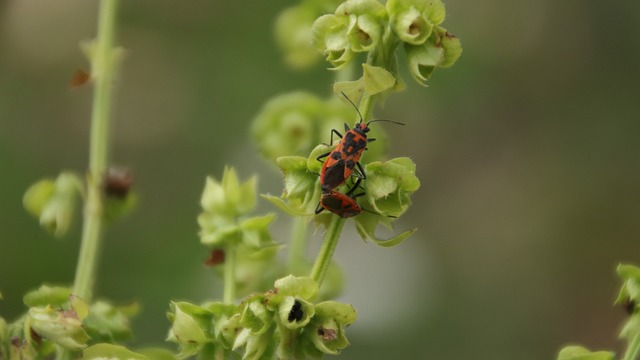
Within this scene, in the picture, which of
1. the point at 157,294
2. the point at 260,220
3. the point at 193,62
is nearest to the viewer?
the point at 260,220

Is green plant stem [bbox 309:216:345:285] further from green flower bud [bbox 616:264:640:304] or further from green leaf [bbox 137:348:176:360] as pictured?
green flower bud [bbox 616:264:640:304]

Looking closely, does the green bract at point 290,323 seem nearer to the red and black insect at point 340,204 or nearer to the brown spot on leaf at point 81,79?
the red and black insect at point 340,204

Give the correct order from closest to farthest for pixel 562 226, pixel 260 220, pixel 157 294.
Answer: pixel 260 220, pixel 157 294, pixel 562 226

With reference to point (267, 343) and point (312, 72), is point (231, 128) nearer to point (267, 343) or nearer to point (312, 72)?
point (312, 72)

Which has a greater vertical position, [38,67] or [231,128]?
[38,67]

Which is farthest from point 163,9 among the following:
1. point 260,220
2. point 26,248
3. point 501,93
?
point 260,220

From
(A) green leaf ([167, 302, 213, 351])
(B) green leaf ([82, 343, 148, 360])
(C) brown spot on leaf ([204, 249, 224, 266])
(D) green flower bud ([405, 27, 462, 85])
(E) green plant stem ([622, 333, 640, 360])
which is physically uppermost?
(D) green flower bud ([405, 27, 462, 85])

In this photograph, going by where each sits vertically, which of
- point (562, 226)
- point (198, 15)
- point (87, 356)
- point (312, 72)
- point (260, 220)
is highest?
point (198, 15)

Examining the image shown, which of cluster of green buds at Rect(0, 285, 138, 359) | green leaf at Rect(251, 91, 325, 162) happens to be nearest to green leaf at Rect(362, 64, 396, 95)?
cluster of green buds at Rect(0, 285, 138, 359)
